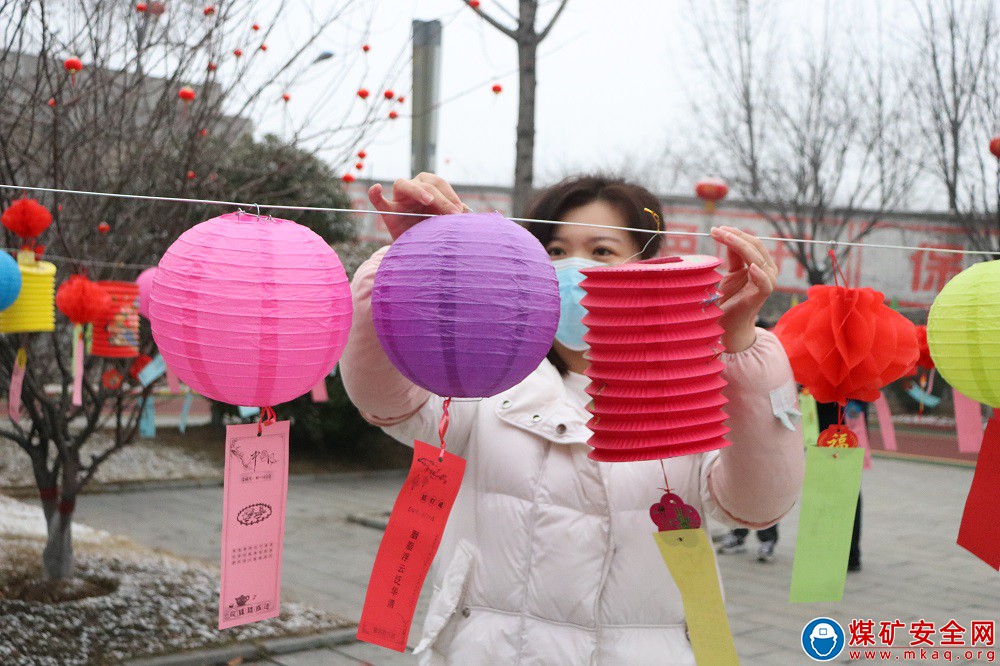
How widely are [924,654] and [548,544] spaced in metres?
4.28

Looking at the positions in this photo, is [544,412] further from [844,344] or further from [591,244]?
[844,344]

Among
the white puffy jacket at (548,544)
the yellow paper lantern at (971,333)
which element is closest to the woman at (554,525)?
the white puffy jacket at (548,544)

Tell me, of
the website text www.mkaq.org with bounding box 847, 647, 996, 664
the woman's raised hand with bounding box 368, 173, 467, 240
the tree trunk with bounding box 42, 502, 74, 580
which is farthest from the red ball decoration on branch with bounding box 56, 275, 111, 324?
the website text www.mkaq.org with bounding box 847, 647, 996, 664

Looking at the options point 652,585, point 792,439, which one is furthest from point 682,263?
point 652,585

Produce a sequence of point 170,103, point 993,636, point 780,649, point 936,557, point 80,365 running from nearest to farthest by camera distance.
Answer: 1. point 80,365
2. point 170,103
3. point 780,649
4. point 993,636
5. point 936,557

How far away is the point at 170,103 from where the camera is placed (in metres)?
4.91

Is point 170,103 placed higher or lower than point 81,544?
higher

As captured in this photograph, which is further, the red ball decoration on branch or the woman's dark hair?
the red ball decoration on branch

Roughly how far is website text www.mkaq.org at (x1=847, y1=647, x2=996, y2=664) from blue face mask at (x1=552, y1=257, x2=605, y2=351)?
401 cm

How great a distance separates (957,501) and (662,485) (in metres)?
10.5

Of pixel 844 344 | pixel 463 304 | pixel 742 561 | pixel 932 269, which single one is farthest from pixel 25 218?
pixel 932 269

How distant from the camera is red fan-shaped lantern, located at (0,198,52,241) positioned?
145 inches

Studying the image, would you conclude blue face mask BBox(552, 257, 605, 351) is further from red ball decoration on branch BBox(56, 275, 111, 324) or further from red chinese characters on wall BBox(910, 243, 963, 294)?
red chinese characters on wall BBox(910, 243, 963, 294)

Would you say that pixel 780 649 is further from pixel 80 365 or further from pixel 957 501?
pixel 957 501
